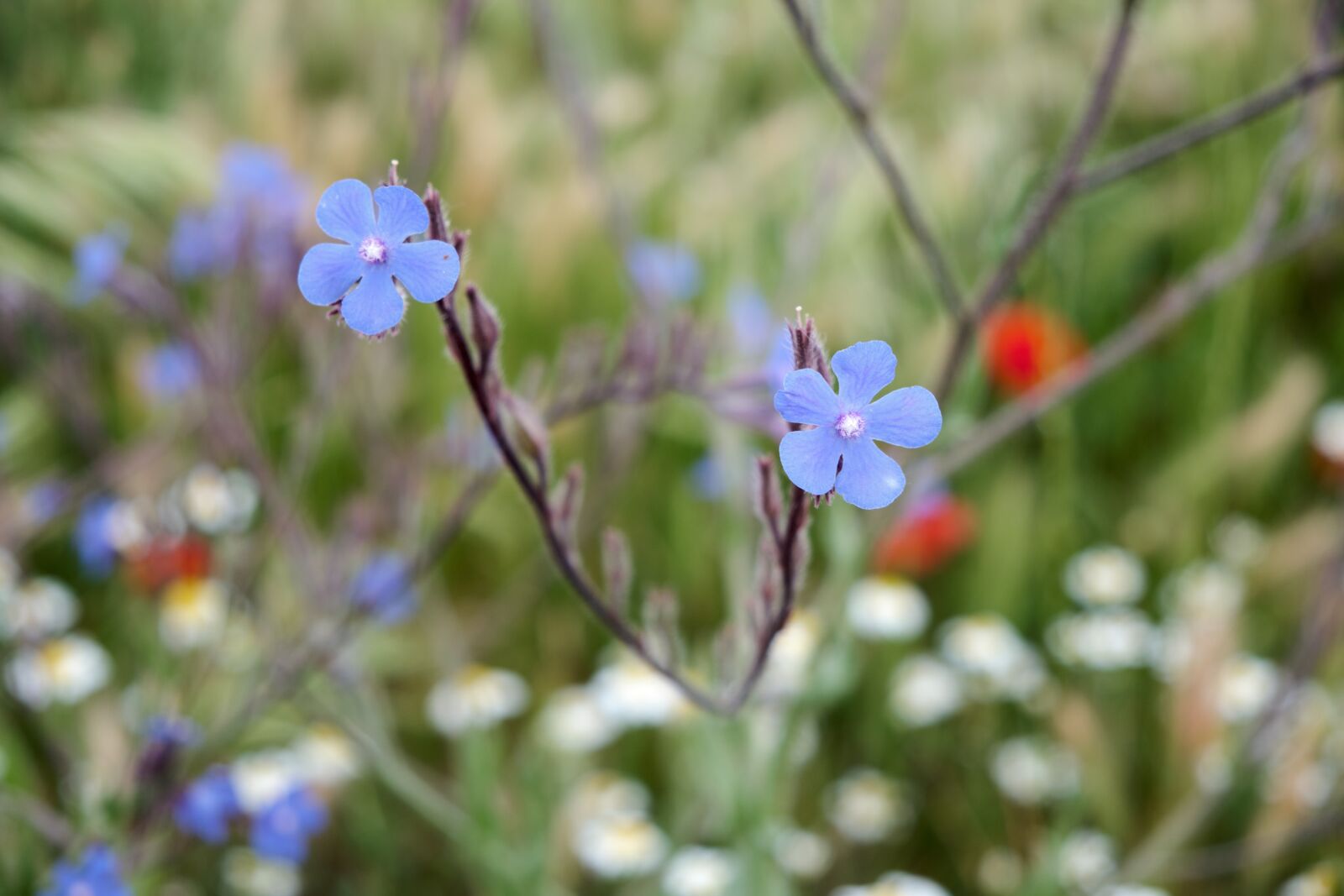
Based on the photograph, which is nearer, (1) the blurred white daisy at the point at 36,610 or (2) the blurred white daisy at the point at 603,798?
(1) the blurred white daisy at the point at 36,610

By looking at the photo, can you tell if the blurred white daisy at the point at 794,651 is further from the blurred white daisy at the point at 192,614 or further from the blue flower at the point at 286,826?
A: the blurred white daisy at the point at 192,614

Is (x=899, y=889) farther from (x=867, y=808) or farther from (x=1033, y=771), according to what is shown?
(x=1033, y=771)

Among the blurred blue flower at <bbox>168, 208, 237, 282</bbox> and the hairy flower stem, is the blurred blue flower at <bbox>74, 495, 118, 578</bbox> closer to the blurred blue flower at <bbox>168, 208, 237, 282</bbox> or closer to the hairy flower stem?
the blurred blue flower at <bbox>168, 208, 237, 282</bbox>

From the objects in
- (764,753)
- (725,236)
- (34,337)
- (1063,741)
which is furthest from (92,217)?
(1063,741)

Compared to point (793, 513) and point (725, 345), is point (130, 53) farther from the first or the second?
point (793, 513)

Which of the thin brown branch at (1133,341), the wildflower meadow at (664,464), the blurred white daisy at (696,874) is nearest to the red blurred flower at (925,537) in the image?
the wildflower meadow at (664,464)

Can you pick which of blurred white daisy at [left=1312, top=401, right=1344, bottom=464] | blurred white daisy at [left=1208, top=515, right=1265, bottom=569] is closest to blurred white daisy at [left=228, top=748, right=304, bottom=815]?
blurred white daisy at [left=1208, top=515, right=1265, bottom=569]

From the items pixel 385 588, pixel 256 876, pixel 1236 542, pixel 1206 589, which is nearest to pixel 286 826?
pixel 385 588
